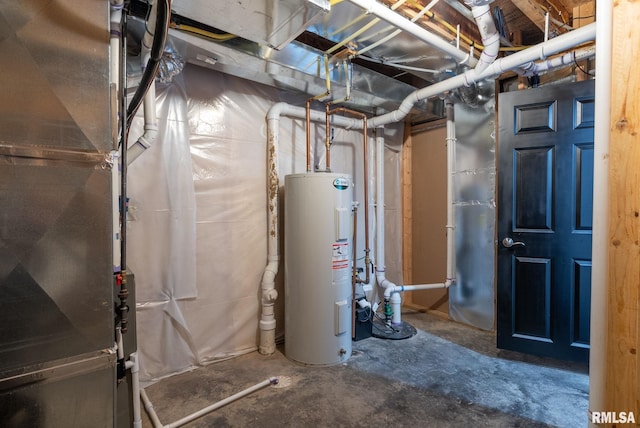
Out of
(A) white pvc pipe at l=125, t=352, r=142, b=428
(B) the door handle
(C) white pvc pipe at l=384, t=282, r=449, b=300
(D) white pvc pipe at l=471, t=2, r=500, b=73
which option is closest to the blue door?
(B) the door handle

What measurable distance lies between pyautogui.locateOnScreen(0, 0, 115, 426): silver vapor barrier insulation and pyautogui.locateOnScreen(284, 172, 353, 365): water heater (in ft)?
4.81

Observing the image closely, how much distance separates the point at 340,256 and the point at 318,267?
19cm

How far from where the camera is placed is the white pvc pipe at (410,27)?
167 centimetres

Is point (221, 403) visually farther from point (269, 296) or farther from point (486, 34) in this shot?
point (486, 34)

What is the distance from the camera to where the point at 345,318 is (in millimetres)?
2430

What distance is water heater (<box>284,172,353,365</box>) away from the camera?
234 centimetres

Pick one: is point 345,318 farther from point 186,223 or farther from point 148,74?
point 148,74

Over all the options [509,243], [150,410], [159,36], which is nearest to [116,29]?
[159,36]

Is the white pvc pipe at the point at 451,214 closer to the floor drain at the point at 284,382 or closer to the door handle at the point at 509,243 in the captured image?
the door handle at the point at 509,243

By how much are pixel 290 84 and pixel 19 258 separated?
204 cm

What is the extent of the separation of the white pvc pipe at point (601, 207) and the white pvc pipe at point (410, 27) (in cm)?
88

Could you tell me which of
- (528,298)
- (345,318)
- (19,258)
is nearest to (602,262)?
(528,298)

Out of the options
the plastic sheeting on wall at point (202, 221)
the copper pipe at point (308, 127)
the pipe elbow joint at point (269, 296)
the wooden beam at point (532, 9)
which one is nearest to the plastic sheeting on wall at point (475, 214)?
the wooden beam at point (532, 9)

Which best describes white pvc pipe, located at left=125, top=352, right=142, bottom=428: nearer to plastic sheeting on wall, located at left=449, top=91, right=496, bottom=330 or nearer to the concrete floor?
the concrete floor
